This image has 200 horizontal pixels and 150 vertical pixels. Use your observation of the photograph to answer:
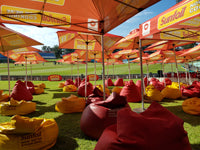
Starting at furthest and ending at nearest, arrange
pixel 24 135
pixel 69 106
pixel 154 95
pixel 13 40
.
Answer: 1. pixel 154 95
2. pixel 13 40
3. pixel 69 106
4. pixel 24 135

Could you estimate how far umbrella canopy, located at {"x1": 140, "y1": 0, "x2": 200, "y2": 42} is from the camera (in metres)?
3.18

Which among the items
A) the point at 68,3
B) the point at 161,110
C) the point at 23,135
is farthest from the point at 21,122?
the point at 68,3

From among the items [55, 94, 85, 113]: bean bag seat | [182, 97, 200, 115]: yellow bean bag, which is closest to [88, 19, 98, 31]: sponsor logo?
[55, 94, 85, 113]: bean bag seat

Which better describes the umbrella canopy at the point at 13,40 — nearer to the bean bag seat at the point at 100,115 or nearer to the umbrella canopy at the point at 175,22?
the bean bag seat at the point at 100,115

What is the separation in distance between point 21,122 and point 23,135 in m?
0.24

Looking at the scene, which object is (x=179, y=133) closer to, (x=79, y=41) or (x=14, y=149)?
(x=14, y=149)

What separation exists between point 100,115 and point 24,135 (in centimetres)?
136

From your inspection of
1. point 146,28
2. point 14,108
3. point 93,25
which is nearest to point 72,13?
point 93,25

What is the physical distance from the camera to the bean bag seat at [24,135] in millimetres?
2193

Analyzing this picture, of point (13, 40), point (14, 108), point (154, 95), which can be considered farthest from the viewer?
point (154, 95)

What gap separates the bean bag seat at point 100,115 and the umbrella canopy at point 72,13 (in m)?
1.72

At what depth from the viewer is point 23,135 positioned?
2.27 metres

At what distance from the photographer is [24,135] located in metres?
2.27

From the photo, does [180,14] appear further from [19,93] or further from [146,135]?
[19,93]
